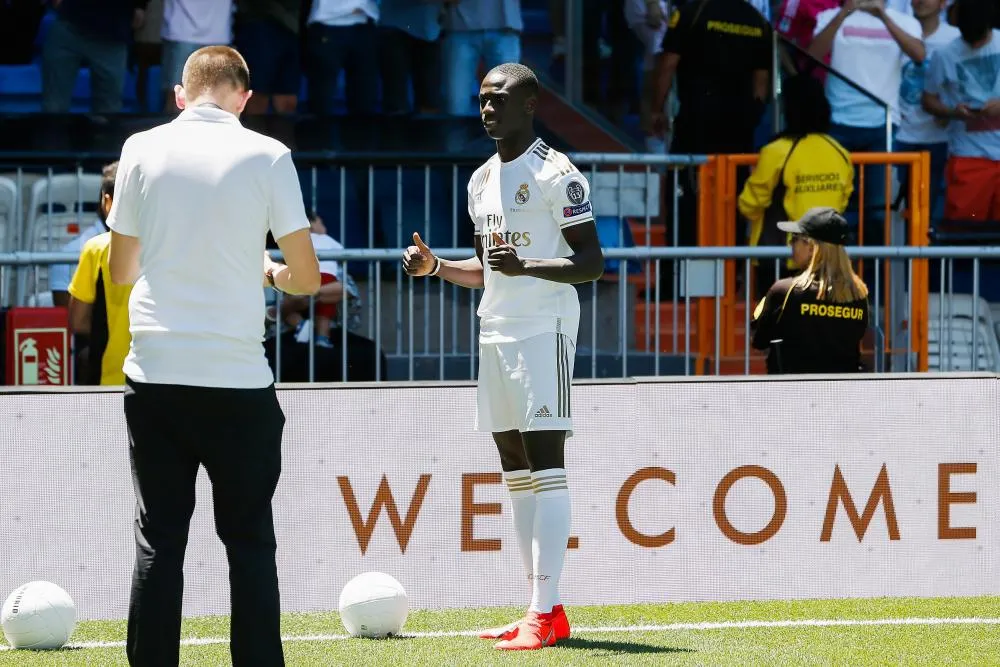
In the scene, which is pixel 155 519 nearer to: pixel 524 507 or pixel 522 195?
pixel 524 507

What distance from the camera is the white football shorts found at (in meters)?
5.91

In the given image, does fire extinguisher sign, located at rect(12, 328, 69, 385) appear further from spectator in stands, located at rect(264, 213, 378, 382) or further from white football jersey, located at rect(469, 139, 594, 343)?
white football jersey, located at rect(469, 139, 594, 343)

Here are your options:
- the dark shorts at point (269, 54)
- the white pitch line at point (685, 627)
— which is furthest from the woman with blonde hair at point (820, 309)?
the dark shorts at point (269, 54)

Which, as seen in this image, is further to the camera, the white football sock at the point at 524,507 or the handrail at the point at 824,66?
the handrail at the point at 824,66

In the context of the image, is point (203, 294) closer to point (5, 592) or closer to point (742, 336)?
point (5, 592)

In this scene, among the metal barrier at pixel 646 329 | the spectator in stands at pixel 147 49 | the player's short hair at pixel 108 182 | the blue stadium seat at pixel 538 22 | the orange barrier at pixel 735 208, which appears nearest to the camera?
the player's short hair at pixel 108 182

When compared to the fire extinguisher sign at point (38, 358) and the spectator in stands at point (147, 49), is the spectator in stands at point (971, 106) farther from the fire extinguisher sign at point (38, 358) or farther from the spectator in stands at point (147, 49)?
the fire extinguisher sign at point (38, 358)

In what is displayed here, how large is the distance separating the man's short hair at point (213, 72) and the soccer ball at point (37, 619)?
2.06 metres

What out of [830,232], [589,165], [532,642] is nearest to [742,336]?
[589,165]

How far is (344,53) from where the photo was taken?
11.6m

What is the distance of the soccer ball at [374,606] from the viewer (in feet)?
19.7

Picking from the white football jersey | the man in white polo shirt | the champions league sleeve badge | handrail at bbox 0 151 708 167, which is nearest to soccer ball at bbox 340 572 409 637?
the white football jersey

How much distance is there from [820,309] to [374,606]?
2685mm

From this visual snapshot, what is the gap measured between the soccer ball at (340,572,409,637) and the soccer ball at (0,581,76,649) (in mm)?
964
